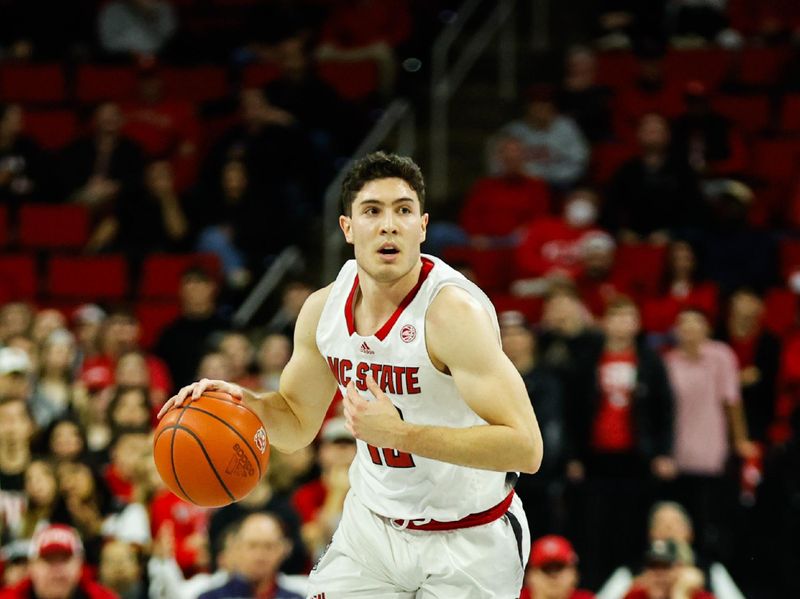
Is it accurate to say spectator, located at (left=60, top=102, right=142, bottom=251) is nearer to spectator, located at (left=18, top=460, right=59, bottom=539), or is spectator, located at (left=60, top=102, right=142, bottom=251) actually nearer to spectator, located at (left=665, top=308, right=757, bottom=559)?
spectator, located at (left=18, top=460, right=59, bottom=539)

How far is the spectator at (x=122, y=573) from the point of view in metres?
7.83

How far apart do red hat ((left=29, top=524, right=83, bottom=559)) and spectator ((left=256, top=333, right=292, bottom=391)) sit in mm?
2284

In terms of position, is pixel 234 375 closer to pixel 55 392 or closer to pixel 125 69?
pixel 55 392

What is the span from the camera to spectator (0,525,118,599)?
7227 mm

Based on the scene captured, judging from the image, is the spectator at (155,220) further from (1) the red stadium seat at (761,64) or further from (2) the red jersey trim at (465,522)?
(2) the red jersey trim at (465,522)

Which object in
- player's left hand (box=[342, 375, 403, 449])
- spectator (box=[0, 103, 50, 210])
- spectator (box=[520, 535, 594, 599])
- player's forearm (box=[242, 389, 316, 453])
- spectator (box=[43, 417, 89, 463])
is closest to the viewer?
player's left hand (box=[342, 375, 403, 449])

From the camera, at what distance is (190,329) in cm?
Answer: 1035

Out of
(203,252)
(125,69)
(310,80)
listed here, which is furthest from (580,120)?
(125,69)

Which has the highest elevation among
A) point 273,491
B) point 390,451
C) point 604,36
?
point 604,36

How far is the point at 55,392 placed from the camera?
984 cm

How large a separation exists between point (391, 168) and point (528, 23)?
9.02 m

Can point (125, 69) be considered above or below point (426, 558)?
above

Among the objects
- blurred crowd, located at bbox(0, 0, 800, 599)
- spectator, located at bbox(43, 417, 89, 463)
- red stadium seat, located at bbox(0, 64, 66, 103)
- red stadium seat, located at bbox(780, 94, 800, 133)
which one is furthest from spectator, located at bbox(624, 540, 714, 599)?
red stadium seat, located at bbox(0, 64, 66, 103)

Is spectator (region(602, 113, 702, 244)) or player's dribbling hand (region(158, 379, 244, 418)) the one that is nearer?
player's dribbling hand (region(158, 379, 244, 418))
